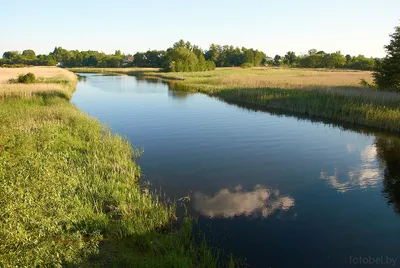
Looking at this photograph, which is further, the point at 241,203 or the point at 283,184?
the point at 283,184

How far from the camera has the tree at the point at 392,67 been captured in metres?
30.9

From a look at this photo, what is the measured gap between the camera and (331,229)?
967cm

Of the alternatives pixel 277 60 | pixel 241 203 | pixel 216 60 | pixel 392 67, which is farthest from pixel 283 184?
pixel 277 60

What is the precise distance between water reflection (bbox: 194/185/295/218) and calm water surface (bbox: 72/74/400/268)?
1.5 inches

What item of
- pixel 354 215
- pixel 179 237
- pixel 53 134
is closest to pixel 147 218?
pixel 179 237

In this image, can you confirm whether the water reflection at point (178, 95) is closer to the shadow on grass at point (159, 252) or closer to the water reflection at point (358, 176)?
the water reflection at point (358, 176)

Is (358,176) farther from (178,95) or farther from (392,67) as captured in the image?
(178,95)

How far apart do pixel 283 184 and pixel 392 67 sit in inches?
1054

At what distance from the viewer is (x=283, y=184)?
524 inches

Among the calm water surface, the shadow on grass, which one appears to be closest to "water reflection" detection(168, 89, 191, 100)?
the calm water surface

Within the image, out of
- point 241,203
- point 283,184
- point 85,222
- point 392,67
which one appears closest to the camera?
point 85,222

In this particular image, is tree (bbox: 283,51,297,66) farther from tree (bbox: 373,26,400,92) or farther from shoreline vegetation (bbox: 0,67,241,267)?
shoreline vegetation (bbox: 0,67,241,267)

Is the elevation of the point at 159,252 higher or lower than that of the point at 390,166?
lower

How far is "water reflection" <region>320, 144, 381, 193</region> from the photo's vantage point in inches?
522
